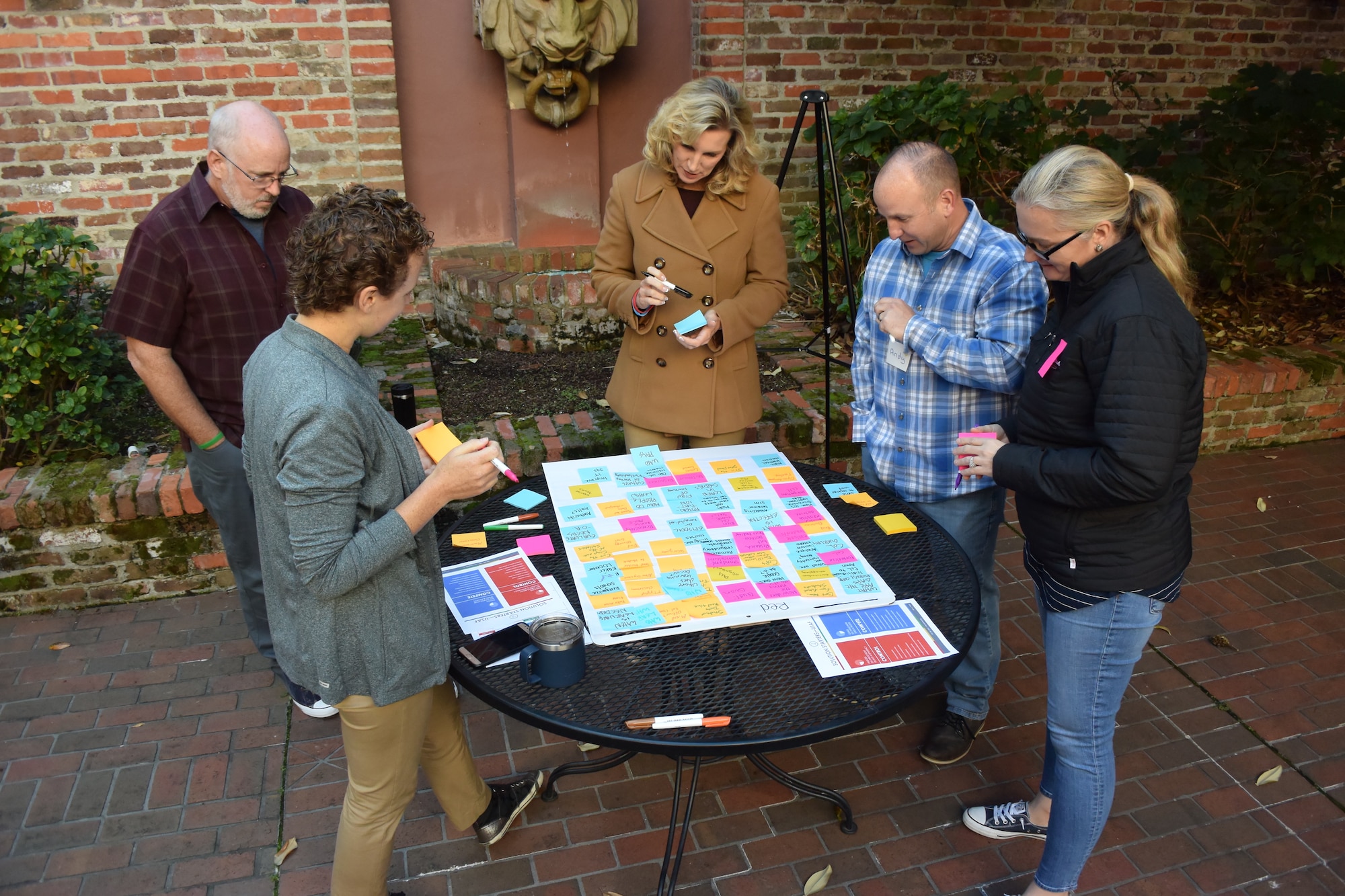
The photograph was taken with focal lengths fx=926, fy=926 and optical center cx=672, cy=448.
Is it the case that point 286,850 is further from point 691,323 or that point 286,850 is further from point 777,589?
point 691,323

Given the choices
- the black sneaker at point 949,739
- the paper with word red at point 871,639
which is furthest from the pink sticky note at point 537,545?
the black sneaker at point 949,739

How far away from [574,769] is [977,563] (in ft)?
4.68

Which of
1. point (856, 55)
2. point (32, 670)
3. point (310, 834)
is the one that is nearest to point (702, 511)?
point (310, 834)

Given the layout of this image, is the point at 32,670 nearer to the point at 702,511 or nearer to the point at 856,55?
the point at 702,511

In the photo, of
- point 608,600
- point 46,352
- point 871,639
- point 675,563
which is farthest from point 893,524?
point 46,352

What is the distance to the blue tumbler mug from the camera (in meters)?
2.00

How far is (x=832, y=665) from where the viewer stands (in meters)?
2.10

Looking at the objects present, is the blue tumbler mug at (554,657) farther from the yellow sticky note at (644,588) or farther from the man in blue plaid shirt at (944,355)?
the man in blue plaid shirt at (944,355)

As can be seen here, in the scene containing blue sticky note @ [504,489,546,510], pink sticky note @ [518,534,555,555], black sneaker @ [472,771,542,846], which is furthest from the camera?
blue sticky note @ [504,489,546,510]

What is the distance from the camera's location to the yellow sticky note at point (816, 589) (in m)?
2.32

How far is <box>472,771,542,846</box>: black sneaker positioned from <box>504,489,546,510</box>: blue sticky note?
830 millimetres

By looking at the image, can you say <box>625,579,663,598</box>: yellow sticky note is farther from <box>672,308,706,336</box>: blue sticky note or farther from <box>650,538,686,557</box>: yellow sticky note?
<box>672,308,706,336</box>: blue sticky note

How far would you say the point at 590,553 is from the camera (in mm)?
2488

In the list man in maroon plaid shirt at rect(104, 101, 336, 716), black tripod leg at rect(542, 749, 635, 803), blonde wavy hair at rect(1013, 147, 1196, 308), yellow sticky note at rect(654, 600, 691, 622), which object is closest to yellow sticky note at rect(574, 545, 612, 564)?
yellow sticky note at rect(654, 600, 691, 622)
